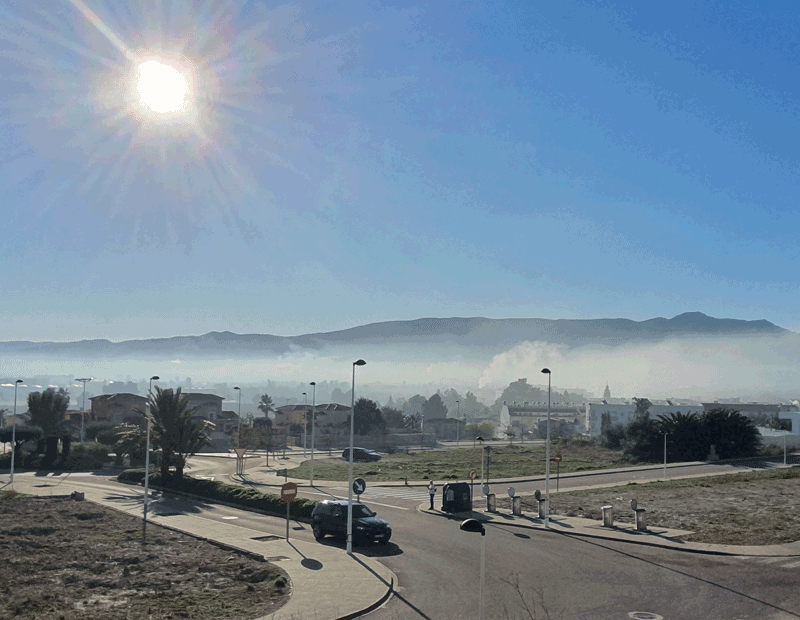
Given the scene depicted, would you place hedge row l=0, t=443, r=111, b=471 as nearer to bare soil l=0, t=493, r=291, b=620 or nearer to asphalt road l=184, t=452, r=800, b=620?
bare soil l=0, t=493, r=291, b=620

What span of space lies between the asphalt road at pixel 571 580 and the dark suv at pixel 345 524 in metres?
0.54

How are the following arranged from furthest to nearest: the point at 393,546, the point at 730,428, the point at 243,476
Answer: the point at 730,428 → the point at 243,476 → the point at 393,546

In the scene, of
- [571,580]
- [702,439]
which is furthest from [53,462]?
[702,439]

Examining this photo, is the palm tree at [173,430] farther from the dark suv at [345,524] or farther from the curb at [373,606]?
the curb at [373,606]

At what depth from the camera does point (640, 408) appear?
500 ft

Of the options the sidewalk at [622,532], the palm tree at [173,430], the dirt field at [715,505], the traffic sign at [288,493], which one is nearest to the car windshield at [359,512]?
the traffic sign at [288,493]

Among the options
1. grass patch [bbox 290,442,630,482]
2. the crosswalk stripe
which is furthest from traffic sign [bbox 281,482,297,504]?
grass patch [bbox 290,442,630,482]

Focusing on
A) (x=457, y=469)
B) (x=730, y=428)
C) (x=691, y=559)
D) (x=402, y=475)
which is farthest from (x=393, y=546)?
(x=730, y=428)

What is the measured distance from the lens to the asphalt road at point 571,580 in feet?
63.1

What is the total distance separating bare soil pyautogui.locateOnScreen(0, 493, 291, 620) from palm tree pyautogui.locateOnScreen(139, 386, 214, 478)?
19.8 meters

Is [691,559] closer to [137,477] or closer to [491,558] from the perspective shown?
[491,558]

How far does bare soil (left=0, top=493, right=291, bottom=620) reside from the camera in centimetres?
1938

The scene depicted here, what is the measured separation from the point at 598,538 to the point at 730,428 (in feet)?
195

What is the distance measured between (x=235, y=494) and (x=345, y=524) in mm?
16595
